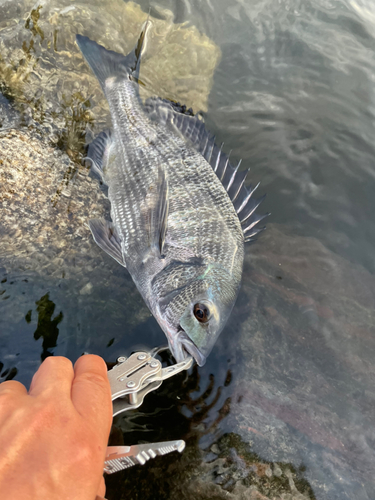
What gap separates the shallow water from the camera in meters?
2.36

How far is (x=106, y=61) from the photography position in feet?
13.8

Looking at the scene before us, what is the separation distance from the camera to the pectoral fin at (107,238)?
3.10 m

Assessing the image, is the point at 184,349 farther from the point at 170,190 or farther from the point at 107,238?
the point at 170,190

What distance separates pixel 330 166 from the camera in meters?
4.13

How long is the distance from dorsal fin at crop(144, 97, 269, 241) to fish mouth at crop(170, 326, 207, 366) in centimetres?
133

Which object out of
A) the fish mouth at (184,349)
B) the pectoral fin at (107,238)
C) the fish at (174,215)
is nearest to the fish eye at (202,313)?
the fish at (174,215)

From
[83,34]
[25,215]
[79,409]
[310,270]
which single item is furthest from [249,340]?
[83,34]

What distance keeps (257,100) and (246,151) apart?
994 mm

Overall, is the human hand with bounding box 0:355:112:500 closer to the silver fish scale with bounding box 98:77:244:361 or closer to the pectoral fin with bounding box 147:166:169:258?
the silver fish scale with bounding box 98:77:244:361

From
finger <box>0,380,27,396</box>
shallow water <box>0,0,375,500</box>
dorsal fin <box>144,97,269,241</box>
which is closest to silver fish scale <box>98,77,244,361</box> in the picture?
dorsal fin <box>144,97,269,241</box>

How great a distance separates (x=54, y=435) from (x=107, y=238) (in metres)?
2.13

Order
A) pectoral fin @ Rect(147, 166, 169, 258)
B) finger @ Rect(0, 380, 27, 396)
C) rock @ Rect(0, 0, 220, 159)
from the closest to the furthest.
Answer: finger @ Rect(0, 380, 27, 396) → pectoral fin @ Rect(147, 166, 169, 258) → rock @ Rect(0, 0, 220, 159)

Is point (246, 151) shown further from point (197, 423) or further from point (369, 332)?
point (197, 423)

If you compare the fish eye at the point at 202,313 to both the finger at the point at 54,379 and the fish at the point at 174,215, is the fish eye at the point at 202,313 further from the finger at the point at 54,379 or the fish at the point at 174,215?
the finger at the point at 54,379
